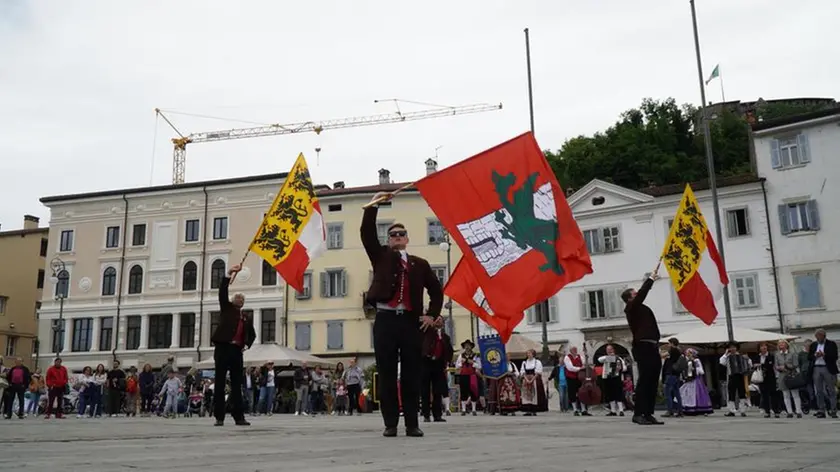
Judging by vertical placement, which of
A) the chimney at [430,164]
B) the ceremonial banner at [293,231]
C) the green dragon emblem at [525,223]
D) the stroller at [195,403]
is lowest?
the stroller at [195,403]

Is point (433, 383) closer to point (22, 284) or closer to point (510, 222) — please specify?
point (510, 222)

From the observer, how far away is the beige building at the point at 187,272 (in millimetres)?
55062

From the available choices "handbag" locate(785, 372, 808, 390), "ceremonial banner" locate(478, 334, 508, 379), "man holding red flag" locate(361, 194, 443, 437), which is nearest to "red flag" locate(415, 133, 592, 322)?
"man holding red flag" locate(361, 194, 443, 437)

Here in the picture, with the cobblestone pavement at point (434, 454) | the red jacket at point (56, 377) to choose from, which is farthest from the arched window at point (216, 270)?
the cobblestone pavement at point (434, 454)

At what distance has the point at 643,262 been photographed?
44.9 meters

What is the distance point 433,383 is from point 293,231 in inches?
152

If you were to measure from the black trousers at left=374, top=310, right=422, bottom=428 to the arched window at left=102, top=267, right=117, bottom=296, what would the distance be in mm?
55783

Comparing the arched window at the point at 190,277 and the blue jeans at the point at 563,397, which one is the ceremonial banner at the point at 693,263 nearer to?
the blue jeans at the point at 563,397

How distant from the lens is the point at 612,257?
151ft

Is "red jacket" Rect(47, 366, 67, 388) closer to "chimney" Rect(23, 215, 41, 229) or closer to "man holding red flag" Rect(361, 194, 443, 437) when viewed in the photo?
"man holding red flag" Rect(361, 194, 443, 437)

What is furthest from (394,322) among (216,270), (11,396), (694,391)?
(216,270)

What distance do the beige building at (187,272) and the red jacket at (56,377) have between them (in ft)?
98.9

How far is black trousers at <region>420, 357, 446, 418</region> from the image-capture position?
13352 millimetres

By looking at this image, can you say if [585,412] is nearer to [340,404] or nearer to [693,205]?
[693,205]
